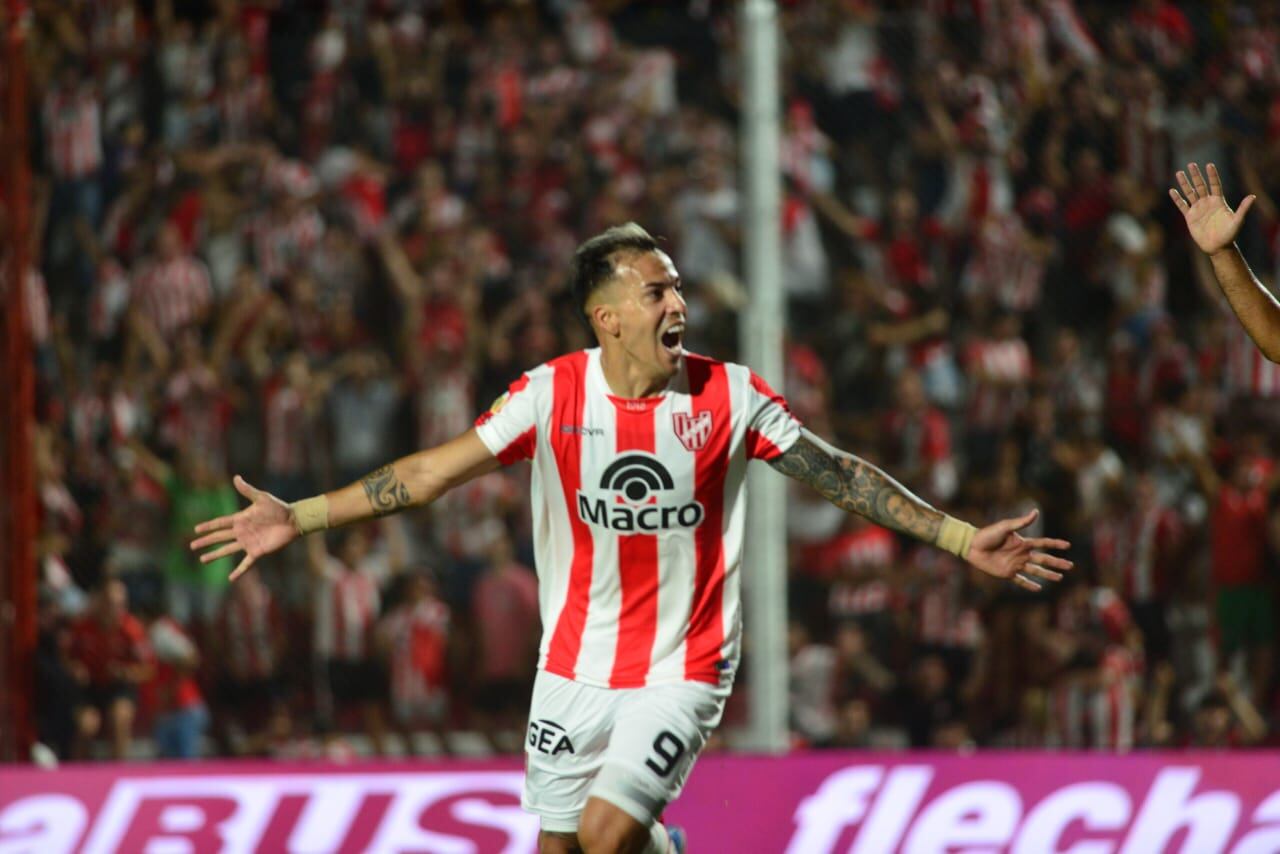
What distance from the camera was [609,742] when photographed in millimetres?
4746

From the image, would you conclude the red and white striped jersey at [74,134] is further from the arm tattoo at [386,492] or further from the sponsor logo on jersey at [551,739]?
the sponsor logo on jersey at [551,739]

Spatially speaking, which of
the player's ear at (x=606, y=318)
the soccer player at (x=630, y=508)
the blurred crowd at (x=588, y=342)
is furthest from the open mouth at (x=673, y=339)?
the blurred crowd at (x=588, y=342)

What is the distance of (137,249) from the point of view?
34.1ft

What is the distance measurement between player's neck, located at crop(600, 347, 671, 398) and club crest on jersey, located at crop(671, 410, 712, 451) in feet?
0.31

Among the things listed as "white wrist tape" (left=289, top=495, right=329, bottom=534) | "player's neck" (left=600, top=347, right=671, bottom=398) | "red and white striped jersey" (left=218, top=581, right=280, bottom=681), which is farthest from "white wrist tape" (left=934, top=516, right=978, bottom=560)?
"red and white striped jersey" (left=218, top=581, right=280, bottom=681)

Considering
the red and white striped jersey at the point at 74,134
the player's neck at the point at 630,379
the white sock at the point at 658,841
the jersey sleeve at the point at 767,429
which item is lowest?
the white sock at the point at 658,841

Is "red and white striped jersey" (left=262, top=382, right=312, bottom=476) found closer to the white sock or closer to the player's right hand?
the player's right hand

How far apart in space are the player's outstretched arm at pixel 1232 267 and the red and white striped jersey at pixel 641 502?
116 centimetres

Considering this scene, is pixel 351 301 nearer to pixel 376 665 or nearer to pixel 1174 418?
pixel 376 665

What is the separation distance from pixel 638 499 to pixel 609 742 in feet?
2.11

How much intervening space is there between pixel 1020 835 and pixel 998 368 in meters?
3.91

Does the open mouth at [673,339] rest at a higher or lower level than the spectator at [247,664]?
higher

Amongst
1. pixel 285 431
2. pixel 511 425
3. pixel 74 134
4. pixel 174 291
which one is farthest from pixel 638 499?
pixel 74 134

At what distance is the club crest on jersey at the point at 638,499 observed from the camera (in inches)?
185
